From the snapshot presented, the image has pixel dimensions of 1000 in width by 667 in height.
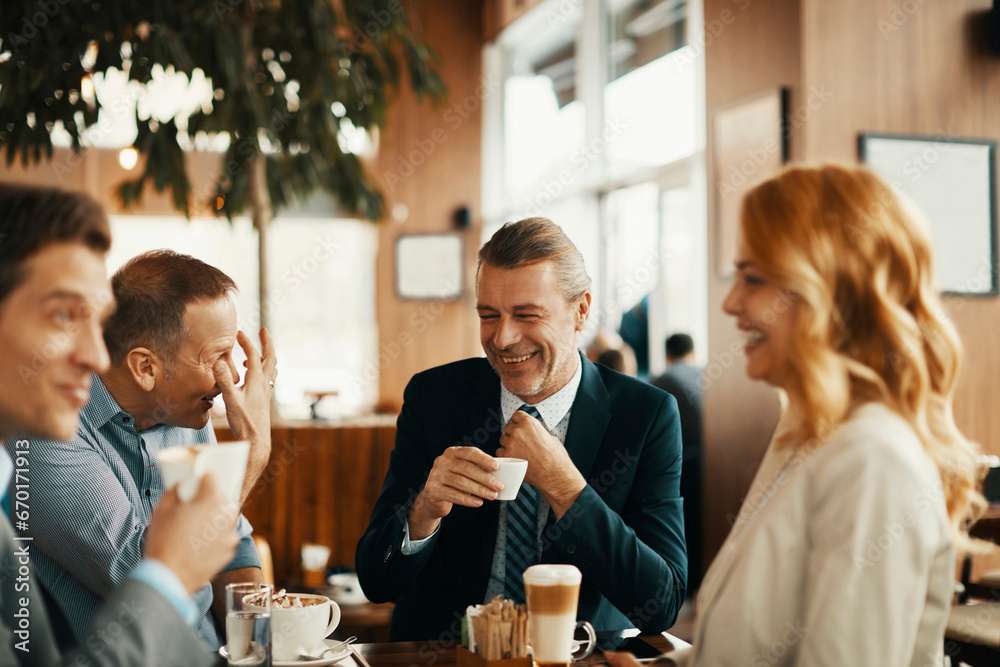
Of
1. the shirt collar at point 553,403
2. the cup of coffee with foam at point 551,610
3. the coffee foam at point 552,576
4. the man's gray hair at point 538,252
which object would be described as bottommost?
the cup of coffee with foam at point 551,610

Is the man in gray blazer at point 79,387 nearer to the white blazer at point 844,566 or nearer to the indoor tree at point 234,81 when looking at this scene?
the white blazer at point 844,566

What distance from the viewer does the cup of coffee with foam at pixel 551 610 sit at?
46.5 inches

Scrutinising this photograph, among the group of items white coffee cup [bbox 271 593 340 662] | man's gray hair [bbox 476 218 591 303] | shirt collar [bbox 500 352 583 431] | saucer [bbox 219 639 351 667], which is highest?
man's gray hair [bbox 476 218 591 303]

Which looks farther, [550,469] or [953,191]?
[953,191]

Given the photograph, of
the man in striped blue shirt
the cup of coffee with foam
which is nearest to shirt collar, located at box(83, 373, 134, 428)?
the man in striped blue shirt

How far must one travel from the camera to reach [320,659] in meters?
1.32

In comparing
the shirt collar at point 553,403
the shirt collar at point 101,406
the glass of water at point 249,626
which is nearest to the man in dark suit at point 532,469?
the shirt collar at point 553,403

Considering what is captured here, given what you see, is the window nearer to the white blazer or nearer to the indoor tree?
the indoor tree

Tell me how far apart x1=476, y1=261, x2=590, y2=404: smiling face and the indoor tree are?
241 centimetres

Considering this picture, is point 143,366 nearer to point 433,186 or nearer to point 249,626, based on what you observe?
point 249,626

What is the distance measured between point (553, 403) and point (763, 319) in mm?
769

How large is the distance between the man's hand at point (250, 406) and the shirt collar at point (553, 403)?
1.69ft

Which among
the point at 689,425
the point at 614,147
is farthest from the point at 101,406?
the point at 614,147

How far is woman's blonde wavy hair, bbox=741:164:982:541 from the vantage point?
1.09 m
